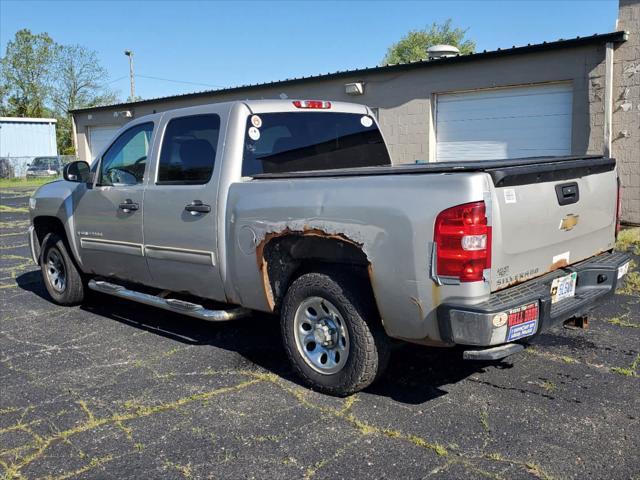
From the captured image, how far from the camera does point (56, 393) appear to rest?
173 inches

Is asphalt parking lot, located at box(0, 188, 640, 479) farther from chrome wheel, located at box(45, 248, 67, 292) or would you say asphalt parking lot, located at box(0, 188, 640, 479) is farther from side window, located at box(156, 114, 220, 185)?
side window, located at box(156, 114, 220, 185)

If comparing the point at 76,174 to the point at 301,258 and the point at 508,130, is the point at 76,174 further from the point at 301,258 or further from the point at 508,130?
the point at 508,130

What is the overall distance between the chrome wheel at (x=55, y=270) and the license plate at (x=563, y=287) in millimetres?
5024

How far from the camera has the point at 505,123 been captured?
11.3 m

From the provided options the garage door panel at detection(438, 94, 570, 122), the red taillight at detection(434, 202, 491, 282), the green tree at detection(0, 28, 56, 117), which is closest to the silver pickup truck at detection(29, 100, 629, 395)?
the red taillight at detection(434, 202, 491, 282)

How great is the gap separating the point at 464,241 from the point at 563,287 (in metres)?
1.01

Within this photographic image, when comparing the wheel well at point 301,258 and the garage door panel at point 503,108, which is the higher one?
the garage door panel at point 503,108

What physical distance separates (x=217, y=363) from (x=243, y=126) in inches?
72.7

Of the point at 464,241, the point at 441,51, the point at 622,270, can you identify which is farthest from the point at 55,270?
the point at 441,51

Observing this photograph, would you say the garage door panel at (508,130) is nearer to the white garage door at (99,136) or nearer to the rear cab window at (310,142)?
the rear cab window at (310,142)

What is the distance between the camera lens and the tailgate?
349 cm

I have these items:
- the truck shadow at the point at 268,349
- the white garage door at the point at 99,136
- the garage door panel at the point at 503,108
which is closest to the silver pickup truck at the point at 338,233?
the truck shadow at the point at 268,349

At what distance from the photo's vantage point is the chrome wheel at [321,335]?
4.11m

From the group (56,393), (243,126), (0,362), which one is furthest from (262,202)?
(0,362)
